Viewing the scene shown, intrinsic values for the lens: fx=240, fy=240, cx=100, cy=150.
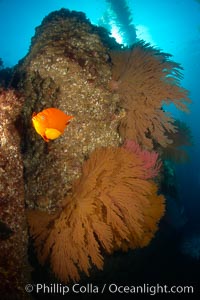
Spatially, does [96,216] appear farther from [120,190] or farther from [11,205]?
[11,205]

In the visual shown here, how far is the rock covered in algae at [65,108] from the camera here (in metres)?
4.22

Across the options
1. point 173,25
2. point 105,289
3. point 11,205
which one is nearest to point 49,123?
point 11,205

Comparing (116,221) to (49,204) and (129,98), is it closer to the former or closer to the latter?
(49,204)

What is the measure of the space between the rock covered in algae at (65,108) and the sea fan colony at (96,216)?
1.10ft

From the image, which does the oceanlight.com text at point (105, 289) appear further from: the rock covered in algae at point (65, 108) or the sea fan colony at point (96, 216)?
the rock covered in algae at point (65, 108)

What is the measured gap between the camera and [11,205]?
3.52 meters

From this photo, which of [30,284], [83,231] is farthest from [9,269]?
[83,231]

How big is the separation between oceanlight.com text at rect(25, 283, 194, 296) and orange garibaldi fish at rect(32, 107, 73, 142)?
7.83 ft

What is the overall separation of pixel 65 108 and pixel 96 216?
6.32 ft

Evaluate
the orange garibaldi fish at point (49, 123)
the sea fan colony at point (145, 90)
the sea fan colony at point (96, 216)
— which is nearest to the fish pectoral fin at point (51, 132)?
the orange garibaldi fish at point (49, 123)

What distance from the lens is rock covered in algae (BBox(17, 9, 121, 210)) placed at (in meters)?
4.22

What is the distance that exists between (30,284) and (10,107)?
8.80 ft

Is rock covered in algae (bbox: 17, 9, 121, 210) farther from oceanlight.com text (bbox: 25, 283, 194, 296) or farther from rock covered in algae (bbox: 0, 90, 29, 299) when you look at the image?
Result: oceanlight.com text (bbox: 25, 283, 194, 296)

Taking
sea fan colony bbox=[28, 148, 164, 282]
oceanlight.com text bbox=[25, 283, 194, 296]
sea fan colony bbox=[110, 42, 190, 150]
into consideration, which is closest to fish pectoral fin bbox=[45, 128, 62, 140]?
sea fan colony bbox=[28, 148, 164, 282]
